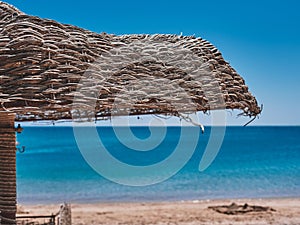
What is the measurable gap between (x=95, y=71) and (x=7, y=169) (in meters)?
1.68

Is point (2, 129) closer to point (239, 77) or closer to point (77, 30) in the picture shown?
point (77, 30)

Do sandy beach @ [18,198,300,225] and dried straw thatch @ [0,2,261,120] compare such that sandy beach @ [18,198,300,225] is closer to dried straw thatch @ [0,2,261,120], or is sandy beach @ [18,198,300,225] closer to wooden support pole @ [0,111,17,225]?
wooden support pole @ [0,111,17,225]

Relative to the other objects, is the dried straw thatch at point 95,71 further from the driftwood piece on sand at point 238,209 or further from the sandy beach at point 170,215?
the driftwood piece on sand at point 238,209

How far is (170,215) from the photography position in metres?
10.4

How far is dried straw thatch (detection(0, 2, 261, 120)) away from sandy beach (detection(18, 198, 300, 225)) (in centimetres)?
585

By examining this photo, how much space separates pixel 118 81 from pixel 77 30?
45cm

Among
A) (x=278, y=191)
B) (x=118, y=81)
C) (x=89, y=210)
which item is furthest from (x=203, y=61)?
(x=278, y=191)

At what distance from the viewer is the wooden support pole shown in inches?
161

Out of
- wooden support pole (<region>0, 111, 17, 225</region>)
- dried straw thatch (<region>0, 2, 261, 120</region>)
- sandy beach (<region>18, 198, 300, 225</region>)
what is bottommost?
sandy beach (<region>18, 198, 300, 225</region>)

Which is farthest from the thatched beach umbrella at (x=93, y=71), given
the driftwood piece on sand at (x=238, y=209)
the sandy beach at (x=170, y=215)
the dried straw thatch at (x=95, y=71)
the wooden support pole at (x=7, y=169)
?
the driftwood piece on sand at (x=238, y=209)

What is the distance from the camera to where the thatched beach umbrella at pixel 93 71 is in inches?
110

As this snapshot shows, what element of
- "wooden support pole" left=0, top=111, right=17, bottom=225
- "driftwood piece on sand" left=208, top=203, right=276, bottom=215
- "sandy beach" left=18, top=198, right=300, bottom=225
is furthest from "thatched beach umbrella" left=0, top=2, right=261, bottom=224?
"driftwood piece on sand" left=208, top=203, right=276, bottom=215

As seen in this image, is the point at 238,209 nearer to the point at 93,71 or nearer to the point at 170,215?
the point at 170,215

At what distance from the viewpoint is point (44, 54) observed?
9.34ft
